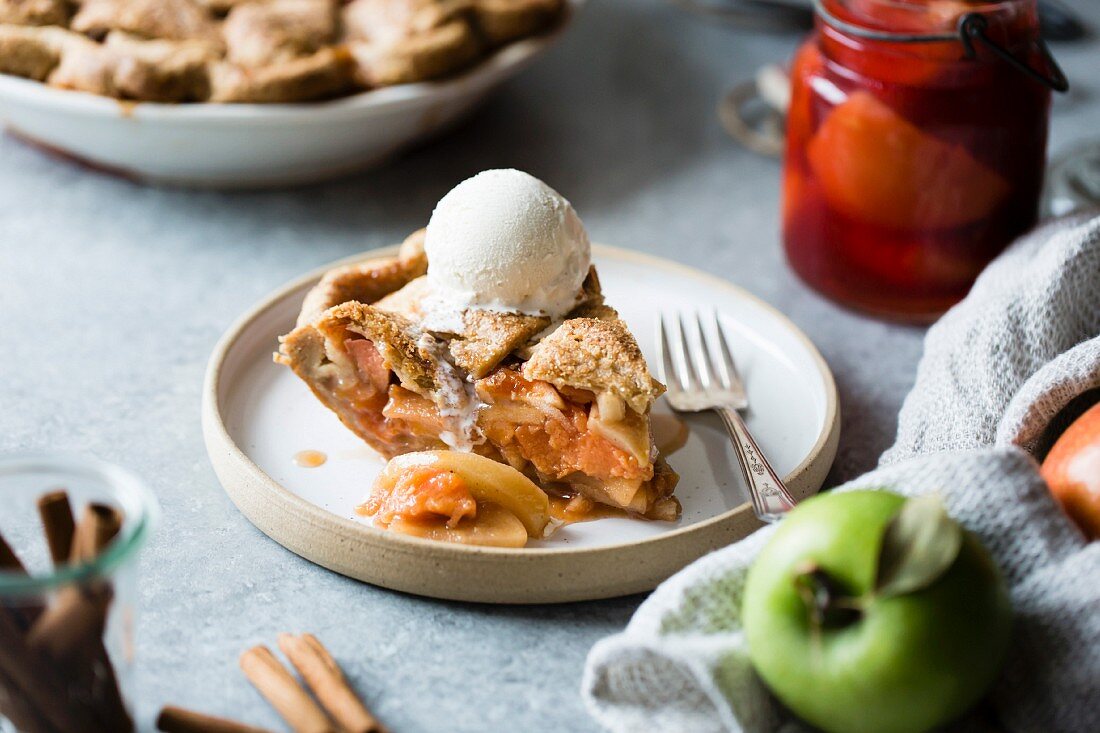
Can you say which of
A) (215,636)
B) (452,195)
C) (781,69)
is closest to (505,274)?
(452,195)

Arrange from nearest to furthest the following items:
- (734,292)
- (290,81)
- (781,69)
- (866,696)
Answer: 1. (866,696)
2. (734,292)
3. (290,81)
4. (781,69)

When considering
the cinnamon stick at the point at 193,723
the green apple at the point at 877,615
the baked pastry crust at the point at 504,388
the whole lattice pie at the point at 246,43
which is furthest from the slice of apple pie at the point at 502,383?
the whole lattice pie at the point at 246,43

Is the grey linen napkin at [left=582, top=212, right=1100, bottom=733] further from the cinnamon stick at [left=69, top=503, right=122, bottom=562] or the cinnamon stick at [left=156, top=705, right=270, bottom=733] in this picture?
the cinnamon stick at [left=69, top=503, right=122, bottom=562]

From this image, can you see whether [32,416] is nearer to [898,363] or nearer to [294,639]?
[294,639]

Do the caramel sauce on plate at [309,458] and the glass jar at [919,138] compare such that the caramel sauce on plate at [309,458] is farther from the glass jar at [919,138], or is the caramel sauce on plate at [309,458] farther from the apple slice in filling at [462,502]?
the glass jar at [919,138]

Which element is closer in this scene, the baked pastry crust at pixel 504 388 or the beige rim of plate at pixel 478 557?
the beige rim of plate at pixel 478 557
